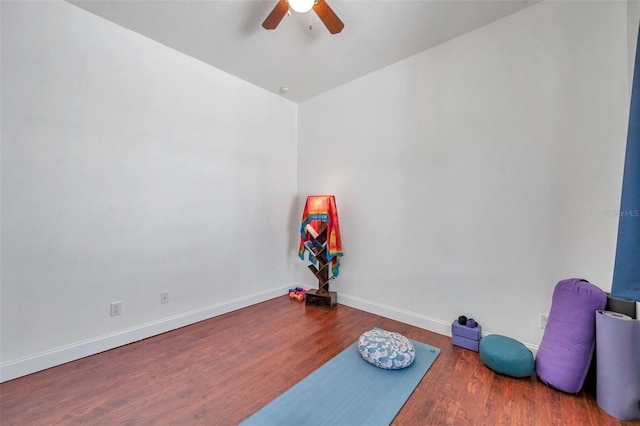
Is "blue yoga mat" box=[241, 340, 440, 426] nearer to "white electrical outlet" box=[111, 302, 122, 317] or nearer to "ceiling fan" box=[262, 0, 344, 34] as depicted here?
"white electrical outlet" box=[111, 302, 122, 317]

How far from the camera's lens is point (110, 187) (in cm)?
235

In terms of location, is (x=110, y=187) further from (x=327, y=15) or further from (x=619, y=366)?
(x=619, y=366)

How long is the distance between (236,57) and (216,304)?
2.80 meters

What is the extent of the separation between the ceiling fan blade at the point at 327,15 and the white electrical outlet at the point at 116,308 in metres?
2.96

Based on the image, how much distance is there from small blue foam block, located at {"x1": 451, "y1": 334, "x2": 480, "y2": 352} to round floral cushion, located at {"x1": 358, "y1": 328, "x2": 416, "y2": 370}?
0.53 meters

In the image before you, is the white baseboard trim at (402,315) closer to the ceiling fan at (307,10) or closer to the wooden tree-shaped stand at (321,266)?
the wooden tree-shaped stand at (321,266)

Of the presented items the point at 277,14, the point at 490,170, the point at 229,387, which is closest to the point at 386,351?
the point at 229,387

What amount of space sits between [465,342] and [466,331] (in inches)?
3.8

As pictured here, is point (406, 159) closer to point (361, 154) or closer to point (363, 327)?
point (361, 154)

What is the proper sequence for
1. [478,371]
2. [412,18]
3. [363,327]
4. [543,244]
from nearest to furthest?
[478,371]
[543,244]
[412,18]
[363,327]

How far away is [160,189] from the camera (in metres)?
2.65

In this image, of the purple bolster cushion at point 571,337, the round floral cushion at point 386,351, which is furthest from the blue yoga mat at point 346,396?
the purple bolster cushion at point 571,337

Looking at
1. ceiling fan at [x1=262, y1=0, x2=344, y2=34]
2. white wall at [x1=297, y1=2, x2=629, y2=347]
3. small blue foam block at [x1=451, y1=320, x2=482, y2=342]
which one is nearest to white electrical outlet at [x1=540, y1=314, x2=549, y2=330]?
white wall at [x1=297, y1=2, x2=629, y2=347]

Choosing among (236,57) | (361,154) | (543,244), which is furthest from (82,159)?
(543,244)
